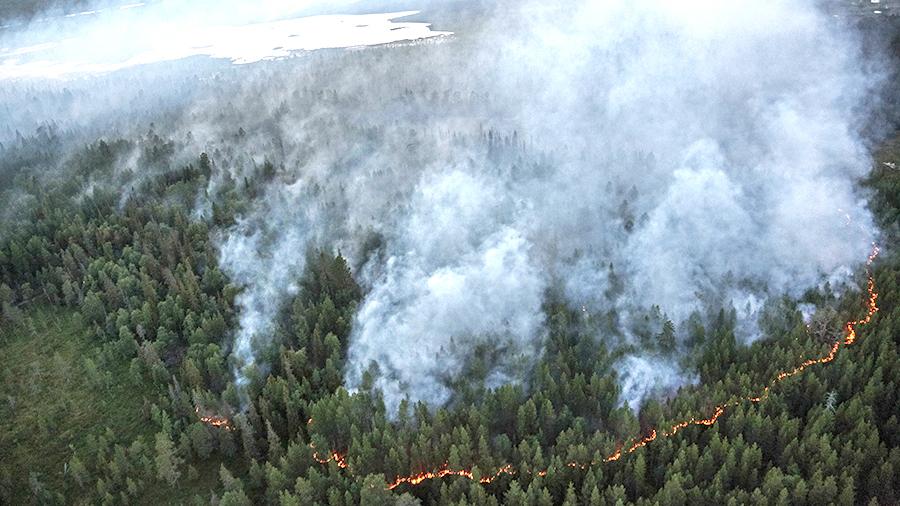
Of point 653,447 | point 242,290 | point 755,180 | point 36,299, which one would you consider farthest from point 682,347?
point 36,299

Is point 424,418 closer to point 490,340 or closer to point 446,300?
point 490,340

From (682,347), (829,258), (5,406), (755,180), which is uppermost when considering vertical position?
(755,180)

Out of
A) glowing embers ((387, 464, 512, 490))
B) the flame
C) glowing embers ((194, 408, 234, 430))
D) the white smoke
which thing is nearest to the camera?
glowing embers ((387, 464, 512, 490))

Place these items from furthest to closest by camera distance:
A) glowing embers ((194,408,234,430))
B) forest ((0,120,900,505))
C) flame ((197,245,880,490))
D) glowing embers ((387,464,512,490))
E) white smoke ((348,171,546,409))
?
white smoke ((348,171,546,409))
glowing embers ((194,408,234,430))
flame ((197,245,880,490))
glowing embers ((387,464,512,490))
forest ((0,120,900,505))

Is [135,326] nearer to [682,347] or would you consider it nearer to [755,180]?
[682,347]

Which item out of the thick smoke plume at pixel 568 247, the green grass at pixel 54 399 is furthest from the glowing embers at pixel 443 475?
the green grass at pixel 54 399

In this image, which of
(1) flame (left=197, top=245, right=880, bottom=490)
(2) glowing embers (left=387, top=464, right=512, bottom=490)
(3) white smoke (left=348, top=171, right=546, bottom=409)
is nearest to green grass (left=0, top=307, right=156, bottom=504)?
(1) flame (left=197, top=245, right=880, bottom=490)

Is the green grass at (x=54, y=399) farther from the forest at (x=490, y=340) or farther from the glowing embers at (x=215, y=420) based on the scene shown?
the glowing embers at (x=215, y=420)

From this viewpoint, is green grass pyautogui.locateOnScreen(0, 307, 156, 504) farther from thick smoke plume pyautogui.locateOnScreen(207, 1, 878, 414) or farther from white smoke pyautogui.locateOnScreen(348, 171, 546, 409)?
white smoke pyautogui.locateOnScreen(348, 171, 546, 409)
